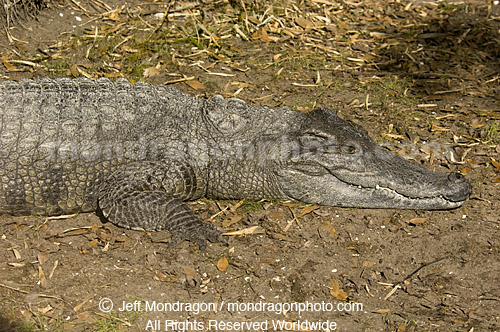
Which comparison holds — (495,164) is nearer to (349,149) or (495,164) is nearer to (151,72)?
(349,149)

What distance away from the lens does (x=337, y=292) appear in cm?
378

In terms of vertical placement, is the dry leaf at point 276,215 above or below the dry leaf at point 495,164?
below

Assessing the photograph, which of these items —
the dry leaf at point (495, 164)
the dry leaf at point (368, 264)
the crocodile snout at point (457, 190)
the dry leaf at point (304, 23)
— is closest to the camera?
the dry leaf at point (368, 264)

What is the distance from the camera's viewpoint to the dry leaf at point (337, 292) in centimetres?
374

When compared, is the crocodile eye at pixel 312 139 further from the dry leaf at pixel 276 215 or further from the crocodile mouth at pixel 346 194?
the dry leaf at pixel 276 215

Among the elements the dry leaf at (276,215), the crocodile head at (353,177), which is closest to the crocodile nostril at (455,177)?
the crocodile head at (353,177)

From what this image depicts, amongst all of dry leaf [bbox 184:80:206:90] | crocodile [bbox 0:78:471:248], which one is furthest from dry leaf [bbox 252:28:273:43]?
crocodile [bbox 0:78:471:248]

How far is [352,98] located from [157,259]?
2907 mm

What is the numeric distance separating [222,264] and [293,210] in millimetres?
916

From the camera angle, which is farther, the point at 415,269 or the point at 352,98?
the point at 352,98

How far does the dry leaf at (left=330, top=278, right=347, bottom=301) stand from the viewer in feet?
12.3

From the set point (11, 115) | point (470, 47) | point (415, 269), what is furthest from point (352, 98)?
point (11, 115)

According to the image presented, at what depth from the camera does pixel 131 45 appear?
6.29m

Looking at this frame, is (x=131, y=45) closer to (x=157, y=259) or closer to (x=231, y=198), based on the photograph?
(x=231, y=198)
